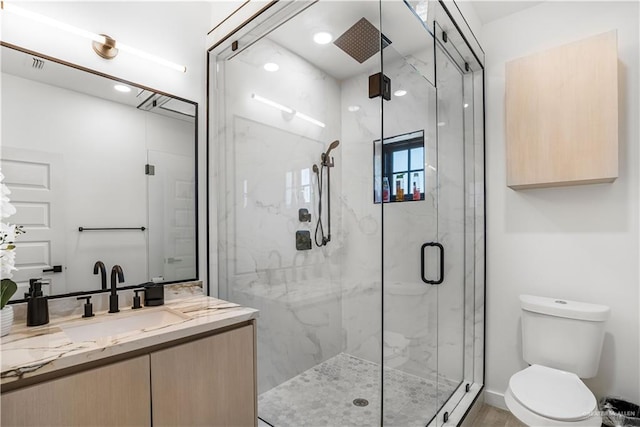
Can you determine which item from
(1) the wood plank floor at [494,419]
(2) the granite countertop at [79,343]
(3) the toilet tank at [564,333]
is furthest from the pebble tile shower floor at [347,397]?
(2) the granite countertop at [79,343]

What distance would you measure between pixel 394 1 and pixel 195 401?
6.88ft

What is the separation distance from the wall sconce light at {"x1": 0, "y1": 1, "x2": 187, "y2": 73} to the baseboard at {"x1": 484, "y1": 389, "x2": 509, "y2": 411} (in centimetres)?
295

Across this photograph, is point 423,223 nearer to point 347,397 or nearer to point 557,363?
point 557,363

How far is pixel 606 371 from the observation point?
1.91m

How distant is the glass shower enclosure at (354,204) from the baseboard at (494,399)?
0.10 meters

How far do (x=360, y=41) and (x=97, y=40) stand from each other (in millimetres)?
1648

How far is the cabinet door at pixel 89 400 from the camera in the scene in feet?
2.97

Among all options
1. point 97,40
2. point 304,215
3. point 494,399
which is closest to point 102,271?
point 97,40

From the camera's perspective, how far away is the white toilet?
1.43 m

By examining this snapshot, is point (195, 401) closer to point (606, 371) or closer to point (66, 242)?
point (66, 242)

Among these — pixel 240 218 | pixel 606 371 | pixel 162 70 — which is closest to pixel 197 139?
pixel 162 70

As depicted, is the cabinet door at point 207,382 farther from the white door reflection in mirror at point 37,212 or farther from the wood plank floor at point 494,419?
the wood plank floor at point 494,419

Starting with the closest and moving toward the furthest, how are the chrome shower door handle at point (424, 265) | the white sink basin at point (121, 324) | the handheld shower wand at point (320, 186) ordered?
the white sink basin at point (121, 324) → the chrome shower door handle at point (424, 265) → the handheld shower wand at point (320, 186)

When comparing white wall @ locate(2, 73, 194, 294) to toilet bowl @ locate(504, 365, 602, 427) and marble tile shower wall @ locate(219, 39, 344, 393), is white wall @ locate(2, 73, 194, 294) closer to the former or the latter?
marble tile shower wall @ locate(219, 39, 344, 393)
